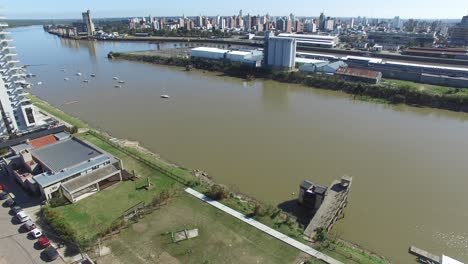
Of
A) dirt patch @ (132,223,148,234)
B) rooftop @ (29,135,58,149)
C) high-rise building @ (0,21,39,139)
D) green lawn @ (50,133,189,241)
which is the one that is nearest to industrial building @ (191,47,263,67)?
high-rise building @ (0,21,39,139)

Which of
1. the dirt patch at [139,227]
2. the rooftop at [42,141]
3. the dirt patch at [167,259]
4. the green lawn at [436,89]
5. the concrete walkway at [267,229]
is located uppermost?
the rooftop at [42,141]

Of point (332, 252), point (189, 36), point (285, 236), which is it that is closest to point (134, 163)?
point (285, 236)

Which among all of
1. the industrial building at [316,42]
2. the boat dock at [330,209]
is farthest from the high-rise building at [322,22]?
the boat dock at [330,209]

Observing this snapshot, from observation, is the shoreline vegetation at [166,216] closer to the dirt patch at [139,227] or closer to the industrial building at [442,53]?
the dirt patch at [139,227]

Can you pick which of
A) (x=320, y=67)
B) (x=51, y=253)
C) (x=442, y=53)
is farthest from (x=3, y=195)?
(x=442, y=53)

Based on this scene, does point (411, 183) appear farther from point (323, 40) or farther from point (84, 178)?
point (323, 40)

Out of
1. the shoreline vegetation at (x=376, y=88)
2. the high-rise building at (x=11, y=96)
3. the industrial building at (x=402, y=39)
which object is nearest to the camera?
the high-rise building at (x=11, y=96)

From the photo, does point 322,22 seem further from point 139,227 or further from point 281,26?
point 139,227
